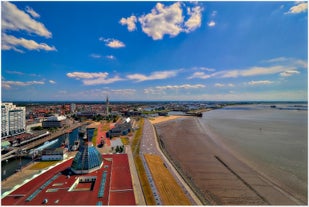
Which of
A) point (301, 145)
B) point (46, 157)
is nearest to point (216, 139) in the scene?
point (301, 145)

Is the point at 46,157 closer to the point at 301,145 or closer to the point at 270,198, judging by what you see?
the point at 270,198

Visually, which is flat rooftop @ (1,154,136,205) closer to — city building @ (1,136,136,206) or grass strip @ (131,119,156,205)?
city building @ (1,136,136,206)

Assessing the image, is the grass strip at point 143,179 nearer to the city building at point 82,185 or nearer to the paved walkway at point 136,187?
the paved walkway at point 136,187

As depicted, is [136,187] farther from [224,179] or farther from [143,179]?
[224,179]

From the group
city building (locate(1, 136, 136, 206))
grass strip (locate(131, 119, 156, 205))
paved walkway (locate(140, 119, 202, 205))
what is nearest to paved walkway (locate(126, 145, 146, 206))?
grass strip (locate(131, 119, 156, 205))

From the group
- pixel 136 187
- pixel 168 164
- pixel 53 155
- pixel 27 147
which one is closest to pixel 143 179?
pixel 136 187

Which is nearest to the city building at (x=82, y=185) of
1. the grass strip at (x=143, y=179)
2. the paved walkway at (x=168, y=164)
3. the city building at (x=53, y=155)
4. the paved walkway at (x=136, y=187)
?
the paved walkway at (x=136, y=187)

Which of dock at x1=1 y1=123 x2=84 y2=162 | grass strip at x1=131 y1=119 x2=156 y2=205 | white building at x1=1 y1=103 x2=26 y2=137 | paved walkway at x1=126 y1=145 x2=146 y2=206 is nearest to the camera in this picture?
paved walkway at x1=126 y1=145 x2=146 y2=206
